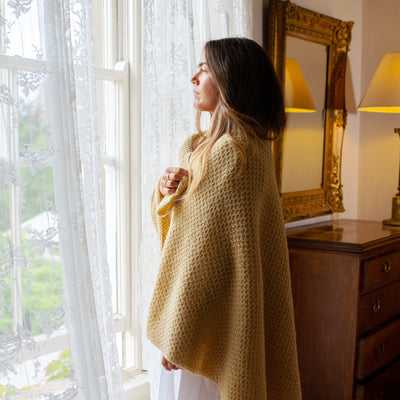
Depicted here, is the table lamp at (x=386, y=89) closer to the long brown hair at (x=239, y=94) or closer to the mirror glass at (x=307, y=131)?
the mirror glass at (x=307, y=131)

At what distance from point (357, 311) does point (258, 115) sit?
102 centimetres

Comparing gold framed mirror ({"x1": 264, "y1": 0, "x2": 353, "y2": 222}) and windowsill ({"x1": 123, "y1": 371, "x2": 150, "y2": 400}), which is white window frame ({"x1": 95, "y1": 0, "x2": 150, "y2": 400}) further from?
gold framed mirror ({"x1": 264, "y1": 0, "x2": 353, "y2": 222})

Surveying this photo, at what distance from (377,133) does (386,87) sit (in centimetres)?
56

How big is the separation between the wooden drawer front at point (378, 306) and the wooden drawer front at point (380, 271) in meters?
0.03

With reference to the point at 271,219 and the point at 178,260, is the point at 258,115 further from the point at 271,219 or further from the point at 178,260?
the point at 178,260

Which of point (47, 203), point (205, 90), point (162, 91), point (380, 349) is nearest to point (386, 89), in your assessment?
point (380, 349)

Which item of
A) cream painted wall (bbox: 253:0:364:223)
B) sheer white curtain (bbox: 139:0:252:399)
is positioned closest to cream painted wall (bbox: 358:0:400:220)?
cream painted wall (bbox: 253:0:364:223)

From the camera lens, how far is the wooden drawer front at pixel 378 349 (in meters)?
2.19

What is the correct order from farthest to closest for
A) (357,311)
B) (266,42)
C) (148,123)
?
(266,42)
(357,311)
(148,123)

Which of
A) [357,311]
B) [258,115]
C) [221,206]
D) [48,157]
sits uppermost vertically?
[258,115]

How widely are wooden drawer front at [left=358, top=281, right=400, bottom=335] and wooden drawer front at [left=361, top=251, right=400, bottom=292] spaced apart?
0.11 ft

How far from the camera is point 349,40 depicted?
2805 mm

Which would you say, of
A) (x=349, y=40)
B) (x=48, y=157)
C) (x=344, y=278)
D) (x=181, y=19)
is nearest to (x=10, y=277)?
(x=48, y=157)

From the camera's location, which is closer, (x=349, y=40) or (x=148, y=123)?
(x=148, y=123)
